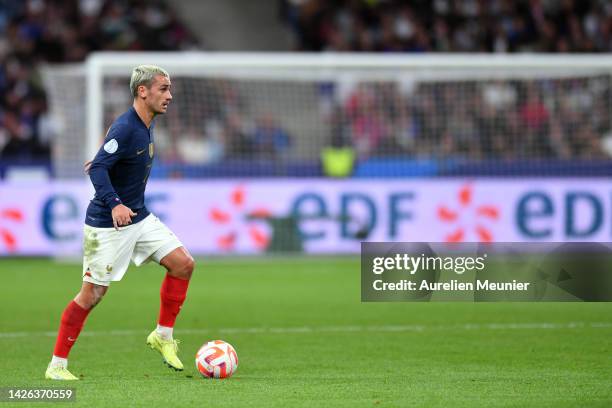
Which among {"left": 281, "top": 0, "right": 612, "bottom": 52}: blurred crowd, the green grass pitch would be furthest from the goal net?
{"left": 281, "top": 0, "right": 612, "bottom": 52}: blurred crowd

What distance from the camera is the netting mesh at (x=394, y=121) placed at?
20.2 meters

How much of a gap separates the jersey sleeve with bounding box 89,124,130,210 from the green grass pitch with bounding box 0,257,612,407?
122 centimetres

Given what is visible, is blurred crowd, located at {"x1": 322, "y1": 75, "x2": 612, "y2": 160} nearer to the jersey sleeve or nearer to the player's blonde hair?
the player's blonde hair

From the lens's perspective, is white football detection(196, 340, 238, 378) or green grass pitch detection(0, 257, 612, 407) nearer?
green grass pitch detection(0, 257, 612, 407)

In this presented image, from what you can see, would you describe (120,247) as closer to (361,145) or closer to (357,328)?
(357,328)

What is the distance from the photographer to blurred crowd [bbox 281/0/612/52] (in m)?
24.1

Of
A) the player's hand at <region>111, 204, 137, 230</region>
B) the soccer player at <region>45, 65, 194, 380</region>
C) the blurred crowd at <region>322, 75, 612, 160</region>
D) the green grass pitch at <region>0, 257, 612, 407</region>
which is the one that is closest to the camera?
the green grass pitch at <region>0, 257, 612, 407</region>

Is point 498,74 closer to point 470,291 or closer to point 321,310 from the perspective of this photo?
point 321,310

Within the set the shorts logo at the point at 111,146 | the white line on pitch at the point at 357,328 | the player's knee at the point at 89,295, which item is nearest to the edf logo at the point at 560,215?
the white line on pitch at the point at 357,328

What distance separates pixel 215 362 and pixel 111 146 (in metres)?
1.59

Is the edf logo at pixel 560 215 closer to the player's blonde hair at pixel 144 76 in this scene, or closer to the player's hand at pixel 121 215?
the player's blonde hair at pixel 144 76

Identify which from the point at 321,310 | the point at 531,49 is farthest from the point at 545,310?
the point at 531,49

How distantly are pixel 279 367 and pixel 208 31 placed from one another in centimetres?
1959

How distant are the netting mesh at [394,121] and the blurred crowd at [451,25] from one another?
3.12m
